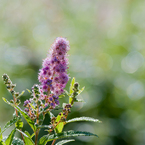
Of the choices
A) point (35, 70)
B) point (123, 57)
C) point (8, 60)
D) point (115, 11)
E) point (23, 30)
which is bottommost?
point (35, 70)

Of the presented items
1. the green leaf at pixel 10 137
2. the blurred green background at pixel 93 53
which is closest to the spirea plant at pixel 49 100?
the green leaf at pixel 10 137

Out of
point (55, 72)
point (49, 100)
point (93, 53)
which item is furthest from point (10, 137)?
point (93, 53)

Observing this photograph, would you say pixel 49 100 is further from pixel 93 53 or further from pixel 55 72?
pixel 93 53

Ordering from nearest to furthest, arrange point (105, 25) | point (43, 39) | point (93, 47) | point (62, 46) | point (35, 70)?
1. point (62, 46)
2. point (35, 70)
3. point (93, 47)
4. point (43, 39)
5. point (105, 25)

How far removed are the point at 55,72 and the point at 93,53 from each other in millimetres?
4986

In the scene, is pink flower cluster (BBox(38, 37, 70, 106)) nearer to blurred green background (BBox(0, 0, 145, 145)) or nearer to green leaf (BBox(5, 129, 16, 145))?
green leaf (BBox(5, 129, 16, 145))

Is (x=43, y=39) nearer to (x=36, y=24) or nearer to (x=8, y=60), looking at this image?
(x=36, y=24)

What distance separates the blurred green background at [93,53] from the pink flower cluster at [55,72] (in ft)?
9.24

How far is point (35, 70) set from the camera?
4.78 meters

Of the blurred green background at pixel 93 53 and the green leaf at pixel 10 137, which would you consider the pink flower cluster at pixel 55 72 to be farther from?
the blurred green background at pixel 93 53

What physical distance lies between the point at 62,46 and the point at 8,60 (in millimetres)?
4383

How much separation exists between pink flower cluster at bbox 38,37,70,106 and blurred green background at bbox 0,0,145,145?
2.82 meters

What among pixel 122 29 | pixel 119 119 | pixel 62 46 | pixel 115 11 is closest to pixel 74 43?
pixel 122 29

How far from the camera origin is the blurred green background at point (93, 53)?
13.4 feet
